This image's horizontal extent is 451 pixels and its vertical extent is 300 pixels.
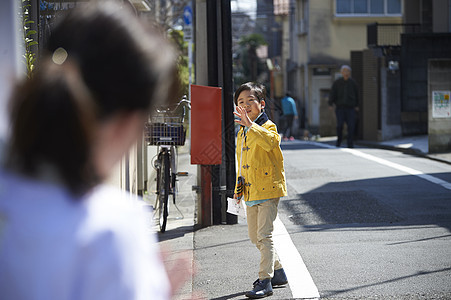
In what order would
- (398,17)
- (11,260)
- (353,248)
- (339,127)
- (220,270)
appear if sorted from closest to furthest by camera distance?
(11,260) < (220,270) < (353,248) < (339,127) < (398,17)

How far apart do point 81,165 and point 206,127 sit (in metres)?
6.37

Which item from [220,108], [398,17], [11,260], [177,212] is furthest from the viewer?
[398,17]

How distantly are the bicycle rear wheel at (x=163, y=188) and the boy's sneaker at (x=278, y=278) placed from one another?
A: 243cm

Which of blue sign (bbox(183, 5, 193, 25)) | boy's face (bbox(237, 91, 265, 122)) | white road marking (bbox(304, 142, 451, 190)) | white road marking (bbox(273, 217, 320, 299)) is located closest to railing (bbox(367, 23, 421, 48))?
blue sign (bbox(183, 5, 193, 25))

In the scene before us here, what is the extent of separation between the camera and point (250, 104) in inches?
212

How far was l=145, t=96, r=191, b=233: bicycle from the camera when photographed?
7621 millimetres

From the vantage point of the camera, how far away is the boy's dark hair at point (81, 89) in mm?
1223

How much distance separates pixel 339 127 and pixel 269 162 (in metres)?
13.3

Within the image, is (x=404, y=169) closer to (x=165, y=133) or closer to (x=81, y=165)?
(x=165, y=133)

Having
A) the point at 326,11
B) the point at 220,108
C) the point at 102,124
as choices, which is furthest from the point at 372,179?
the point at 326,11

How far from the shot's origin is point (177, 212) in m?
9.33

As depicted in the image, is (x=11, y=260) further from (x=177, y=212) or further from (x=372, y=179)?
(x=372, y=179)

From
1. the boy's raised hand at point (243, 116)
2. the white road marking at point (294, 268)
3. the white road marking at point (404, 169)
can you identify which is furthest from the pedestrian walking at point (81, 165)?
the white road marking at point (404, 169)

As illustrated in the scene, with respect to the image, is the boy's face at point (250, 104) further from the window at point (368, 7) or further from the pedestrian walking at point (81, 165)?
the window at point (368, 7)
